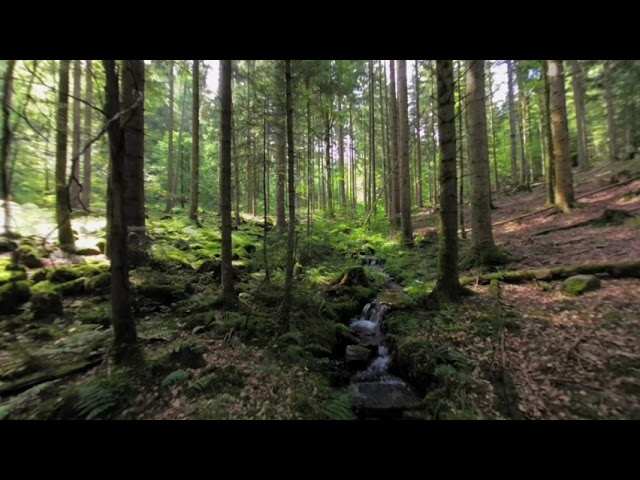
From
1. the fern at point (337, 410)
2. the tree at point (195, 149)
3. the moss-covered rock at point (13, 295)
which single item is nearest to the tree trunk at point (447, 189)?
the fern at point (337, 410)

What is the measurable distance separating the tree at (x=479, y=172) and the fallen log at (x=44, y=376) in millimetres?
8924

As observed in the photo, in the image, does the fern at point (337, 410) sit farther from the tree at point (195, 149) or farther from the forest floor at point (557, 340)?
the tree at point (195, 149)

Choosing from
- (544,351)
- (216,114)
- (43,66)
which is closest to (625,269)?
(544,351)

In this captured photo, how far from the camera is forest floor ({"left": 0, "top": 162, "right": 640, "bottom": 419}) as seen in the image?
3.96 meters

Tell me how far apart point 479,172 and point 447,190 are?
264 centimetres

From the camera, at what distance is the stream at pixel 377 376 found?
478cm

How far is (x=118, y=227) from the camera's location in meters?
4.56

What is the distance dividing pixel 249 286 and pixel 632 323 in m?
7.67

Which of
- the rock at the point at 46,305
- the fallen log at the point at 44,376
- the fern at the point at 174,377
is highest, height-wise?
the rock at the point at 46,305

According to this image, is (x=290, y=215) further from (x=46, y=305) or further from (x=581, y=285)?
(x=581, y=285)

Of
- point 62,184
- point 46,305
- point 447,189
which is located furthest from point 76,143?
point 447,189
